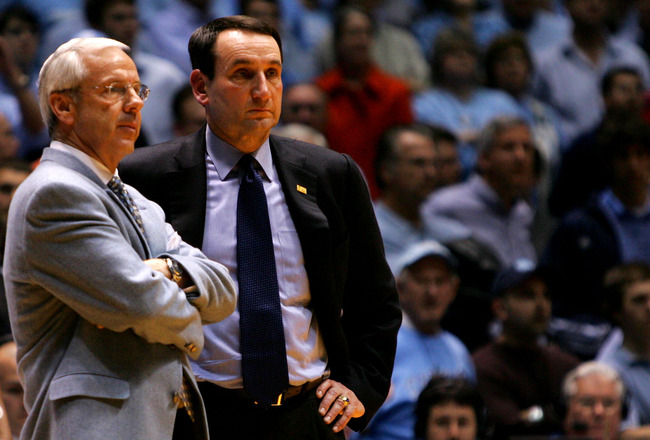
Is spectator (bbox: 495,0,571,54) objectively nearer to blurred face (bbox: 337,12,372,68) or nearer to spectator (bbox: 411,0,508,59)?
spectator (bbox: 411,0,508,59)

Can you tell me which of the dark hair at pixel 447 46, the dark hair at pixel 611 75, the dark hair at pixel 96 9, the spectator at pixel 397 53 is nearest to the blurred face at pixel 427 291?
the dark hair at pixel 96 9

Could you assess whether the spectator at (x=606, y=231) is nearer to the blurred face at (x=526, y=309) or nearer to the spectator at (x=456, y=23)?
the blurred face at (x=526, y=309)

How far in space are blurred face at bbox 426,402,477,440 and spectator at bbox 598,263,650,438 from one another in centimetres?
97

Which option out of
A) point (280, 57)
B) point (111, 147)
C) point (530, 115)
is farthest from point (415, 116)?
point (111, 147)

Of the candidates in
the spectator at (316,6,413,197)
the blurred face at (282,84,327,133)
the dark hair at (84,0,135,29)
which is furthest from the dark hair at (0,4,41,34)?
the spectator at (316,6,413,197)

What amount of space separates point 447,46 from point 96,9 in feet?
8.07

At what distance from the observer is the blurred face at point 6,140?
17.4ft

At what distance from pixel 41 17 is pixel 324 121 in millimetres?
1863

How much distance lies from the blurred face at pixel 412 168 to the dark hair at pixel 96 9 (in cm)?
179

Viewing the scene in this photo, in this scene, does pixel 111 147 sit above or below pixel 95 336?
above

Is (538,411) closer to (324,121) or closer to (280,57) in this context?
(324,121)

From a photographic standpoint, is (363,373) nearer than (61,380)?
No

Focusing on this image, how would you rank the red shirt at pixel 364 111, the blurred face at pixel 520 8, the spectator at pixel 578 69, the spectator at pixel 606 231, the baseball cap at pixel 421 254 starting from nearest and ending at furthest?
the baseball cap at pixel 421 254, the spectator at pixel 606 231, the red shirt at pixel 364 111, the spectator at pixel 578 69, the blurred face at pixel 520 8

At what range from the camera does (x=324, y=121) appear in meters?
6.37
